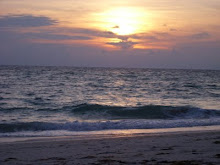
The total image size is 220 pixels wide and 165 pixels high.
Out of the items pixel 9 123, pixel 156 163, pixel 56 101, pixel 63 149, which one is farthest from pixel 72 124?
pixel 56 101

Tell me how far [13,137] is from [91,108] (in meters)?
10.1

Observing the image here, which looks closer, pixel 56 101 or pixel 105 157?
pixel 105 157

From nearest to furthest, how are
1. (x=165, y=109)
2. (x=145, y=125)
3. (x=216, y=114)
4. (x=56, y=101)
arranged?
(x=145, y=125), (x=216, y=114), (x=165, y=109), (x=56, y=101)

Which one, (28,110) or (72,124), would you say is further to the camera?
(28,110)

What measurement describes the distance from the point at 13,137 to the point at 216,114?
1290 cm

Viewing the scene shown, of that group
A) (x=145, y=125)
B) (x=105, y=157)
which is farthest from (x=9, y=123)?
(x=105, y=157)

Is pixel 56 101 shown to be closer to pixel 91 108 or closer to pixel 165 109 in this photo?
pixel 91 108

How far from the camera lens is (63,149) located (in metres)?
8.59

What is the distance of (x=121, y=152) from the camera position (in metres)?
7.81

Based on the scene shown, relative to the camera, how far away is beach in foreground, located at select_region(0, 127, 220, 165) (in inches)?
268

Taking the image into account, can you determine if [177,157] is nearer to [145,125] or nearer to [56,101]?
[145,125]

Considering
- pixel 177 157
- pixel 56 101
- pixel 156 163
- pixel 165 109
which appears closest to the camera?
pixel 156 163

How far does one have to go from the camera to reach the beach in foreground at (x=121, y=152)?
6.81 m

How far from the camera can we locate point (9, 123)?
14.7m
